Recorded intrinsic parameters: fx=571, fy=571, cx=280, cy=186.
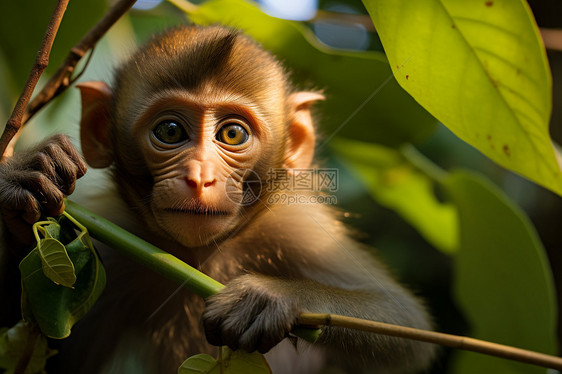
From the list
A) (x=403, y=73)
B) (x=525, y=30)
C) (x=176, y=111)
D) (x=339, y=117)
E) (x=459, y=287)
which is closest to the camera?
(x=525, y=30)

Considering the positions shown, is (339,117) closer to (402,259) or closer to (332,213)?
(332,213)

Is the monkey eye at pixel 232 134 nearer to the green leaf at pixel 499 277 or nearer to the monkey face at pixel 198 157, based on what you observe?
the monkey face at pixel 198 157

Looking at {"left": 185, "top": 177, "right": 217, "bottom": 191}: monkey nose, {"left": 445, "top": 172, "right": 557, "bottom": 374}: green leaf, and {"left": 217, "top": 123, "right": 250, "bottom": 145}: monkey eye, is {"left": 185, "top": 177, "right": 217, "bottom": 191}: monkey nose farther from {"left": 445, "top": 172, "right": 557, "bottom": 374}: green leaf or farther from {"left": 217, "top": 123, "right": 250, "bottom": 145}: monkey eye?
{"left": 445, "top": 172, "right": 557, "bottom": 374}: green leaf

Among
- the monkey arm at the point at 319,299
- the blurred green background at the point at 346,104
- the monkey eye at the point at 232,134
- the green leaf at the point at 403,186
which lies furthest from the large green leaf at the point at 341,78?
the monkey eye at the point at 232,134

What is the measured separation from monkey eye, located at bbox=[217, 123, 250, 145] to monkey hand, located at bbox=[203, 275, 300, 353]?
678 millimetres

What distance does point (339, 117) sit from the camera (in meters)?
3.01

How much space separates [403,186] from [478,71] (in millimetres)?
1769

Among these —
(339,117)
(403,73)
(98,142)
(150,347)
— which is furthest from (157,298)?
(403,73)

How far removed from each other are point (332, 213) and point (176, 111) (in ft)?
3.47

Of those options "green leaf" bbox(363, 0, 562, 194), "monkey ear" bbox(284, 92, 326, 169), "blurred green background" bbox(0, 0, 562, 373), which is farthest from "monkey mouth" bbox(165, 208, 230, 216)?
"blurred green background" bbox(0, 0, 562, 373)

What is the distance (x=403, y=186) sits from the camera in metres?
3.27

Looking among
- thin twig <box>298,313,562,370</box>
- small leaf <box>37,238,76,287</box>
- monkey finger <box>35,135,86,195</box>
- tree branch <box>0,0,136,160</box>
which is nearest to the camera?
thin twig <box>298,313,562,370</box>

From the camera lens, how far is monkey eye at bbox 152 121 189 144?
2.17 m

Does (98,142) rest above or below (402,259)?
above
